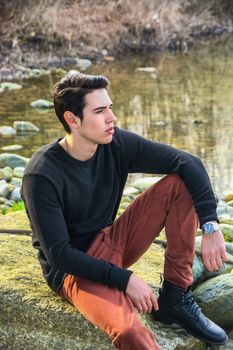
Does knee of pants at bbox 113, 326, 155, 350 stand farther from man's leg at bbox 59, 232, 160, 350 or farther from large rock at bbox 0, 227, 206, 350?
large rock at bbox 0, 227, 206, 350

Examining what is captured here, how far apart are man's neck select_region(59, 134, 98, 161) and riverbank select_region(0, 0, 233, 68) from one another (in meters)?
14.5

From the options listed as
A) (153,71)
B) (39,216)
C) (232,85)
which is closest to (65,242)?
(39,216)

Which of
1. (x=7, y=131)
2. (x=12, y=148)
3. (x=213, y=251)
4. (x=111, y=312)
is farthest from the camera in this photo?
(x=7, y=131)

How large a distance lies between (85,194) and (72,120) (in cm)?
36

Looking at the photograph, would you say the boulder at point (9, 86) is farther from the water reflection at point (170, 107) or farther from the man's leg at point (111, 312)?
the man's leg at point (111, 312)

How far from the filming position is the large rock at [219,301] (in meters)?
3.74

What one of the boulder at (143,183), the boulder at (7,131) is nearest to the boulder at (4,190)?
the boulder at (143,183)

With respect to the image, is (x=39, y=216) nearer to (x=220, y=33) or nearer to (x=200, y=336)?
(x=200, y=336)

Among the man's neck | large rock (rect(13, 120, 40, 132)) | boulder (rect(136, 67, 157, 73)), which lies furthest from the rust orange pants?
boulder (rect(136, 67, 157, 73))

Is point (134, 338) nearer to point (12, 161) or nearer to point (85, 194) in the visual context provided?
point (85, 194)

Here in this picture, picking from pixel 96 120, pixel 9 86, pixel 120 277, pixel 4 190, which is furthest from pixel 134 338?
pixel 9 86

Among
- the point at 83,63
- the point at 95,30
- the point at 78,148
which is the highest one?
the point at 78,148

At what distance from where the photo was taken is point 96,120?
339cm

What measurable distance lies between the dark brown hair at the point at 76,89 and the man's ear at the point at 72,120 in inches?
0.6
